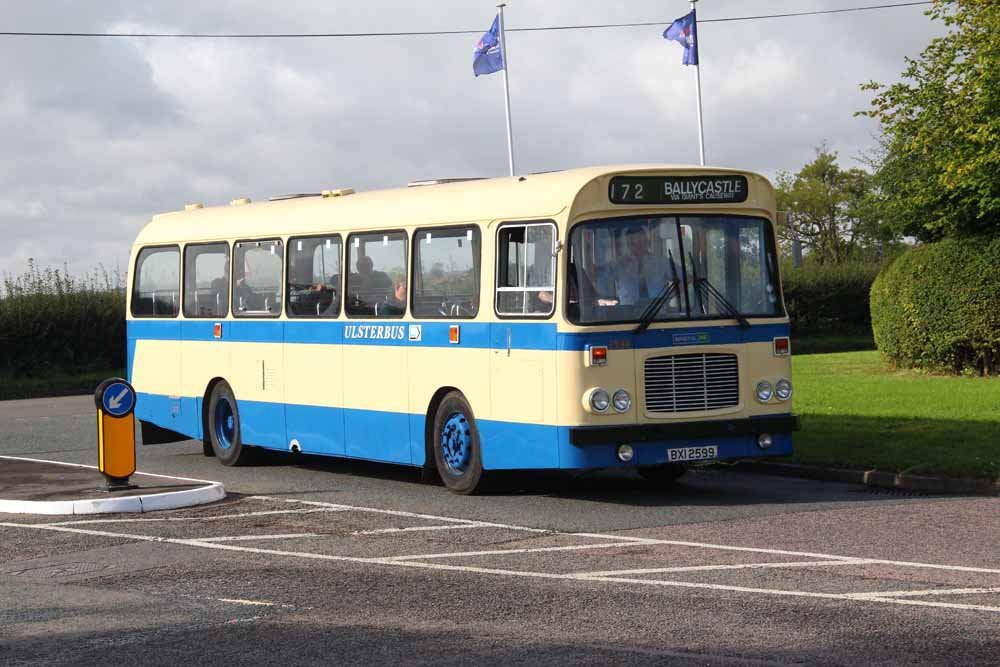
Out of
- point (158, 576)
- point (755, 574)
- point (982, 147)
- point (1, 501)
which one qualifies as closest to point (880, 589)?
point (755, 574)

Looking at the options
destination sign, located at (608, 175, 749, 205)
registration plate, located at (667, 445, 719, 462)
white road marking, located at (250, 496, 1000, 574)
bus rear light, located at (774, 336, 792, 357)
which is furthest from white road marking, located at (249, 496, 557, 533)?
bus rear light, located at (774, 336, 792, 357)

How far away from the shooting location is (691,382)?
14.2m

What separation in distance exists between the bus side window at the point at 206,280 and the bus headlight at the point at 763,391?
7.10 m

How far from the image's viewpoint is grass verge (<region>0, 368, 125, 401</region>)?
37.6 metres

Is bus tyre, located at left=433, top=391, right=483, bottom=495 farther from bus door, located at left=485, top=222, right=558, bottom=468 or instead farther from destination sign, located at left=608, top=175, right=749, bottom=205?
destination sign, located at left=608, top=175, right=749, bottom=205

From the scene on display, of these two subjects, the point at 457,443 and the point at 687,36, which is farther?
the point at 687,36

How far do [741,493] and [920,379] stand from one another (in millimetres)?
15023

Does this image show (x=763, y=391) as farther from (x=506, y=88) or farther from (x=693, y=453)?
(x=506, y=88)

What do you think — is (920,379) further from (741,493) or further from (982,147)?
(741,493)

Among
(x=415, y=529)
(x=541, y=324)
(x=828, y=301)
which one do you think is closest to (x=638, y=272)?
(x=541, y=324)

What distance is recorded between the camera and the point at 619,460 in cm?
1386

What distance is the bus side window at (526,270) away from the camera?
14016 mm

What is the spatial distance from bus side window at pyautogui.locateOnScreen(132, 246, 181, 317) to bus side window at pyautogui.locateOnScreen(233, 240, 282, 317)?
5.15ft

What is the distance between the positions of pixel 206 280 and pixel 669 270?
7.20 meters
